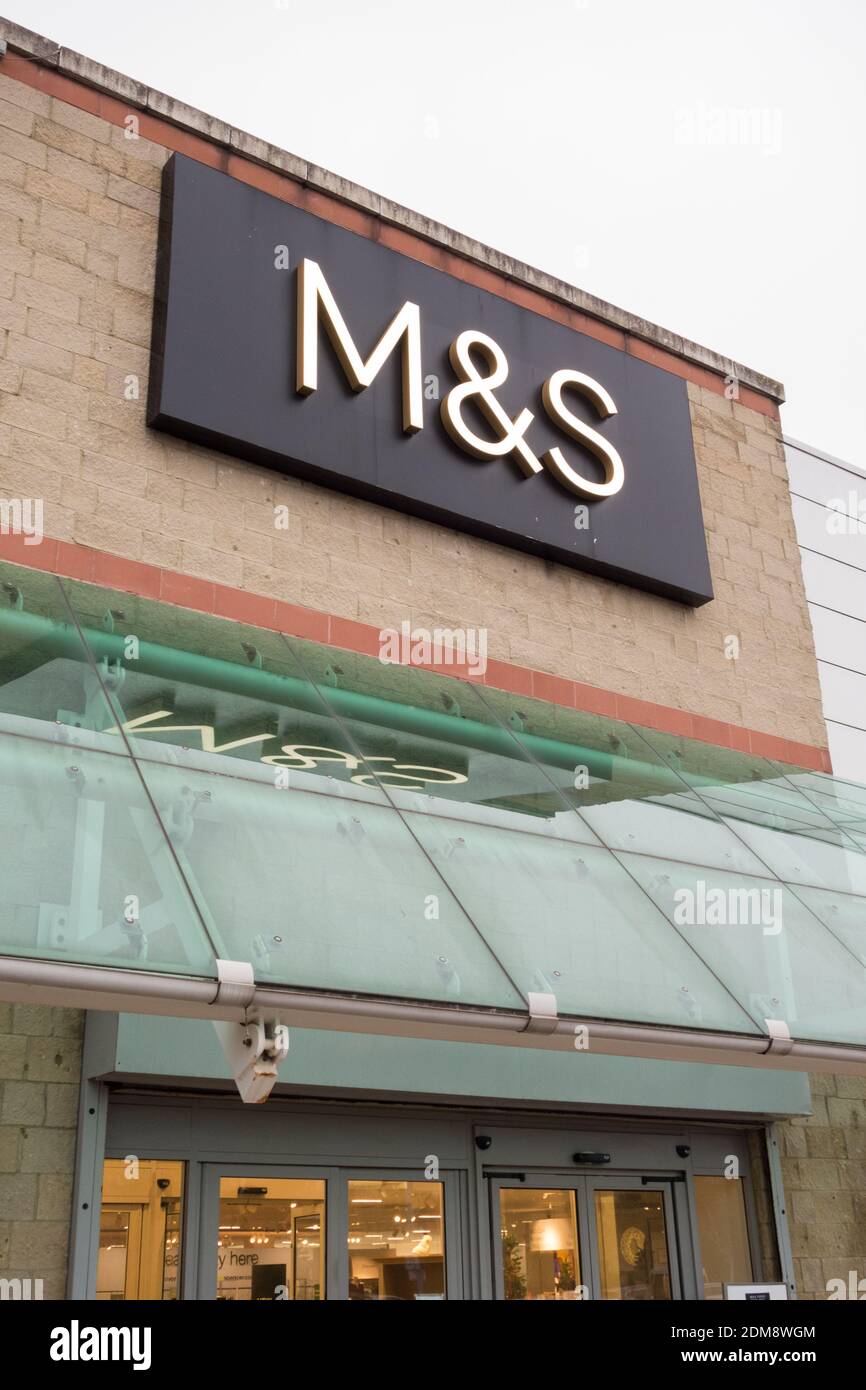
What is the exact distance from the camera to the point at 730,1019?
20.1 feet

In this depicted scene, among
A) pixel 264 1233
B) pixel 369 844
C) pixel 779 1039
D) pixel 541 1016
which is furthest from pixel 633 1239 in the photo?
pixel 369 844

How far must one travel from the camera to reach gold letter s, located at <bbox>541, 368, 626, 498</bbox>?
9.98 m

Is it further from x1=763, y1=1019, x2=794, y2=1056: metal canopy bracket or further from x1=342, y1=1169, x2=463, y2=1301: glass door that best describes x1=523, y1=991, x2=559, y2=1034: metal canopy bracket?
x1=342, y1=1169, x2=463, y2=1301: glass door

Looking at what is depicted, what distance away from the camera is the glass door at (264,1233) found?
22.2ft

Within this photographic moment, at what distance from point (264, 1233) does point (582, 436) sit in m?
6.34

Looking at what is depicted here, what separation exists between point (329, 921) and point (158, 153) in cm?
602

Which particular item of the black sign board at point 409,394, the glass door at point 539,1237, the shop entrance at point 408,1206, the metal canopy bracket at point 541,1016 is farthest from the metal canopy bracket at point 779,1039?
the black sign board at point 409,394

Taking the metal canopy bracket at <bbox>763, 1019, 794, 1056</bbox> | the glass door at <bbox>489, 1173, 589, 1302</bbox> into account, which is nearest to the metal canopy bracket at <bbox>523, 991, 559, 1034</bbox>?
the metal canopy bracket at <bbox>763, 1019, 794, 1056</bbox>

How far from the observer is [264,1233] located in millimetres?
A: 6961

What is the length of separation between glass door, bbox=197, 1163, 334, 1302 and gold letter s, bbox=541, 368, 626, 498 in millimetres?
5474

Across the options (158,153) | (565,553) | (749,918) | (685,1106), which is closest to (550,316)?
(565,553)

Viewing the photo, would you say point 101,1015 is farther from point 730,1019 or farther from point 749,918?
point 749,918

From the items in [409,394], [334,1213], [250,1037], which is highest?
[409,394]

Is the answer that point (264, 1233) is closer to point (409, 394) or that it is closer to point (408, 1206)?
point (408, 1206)
